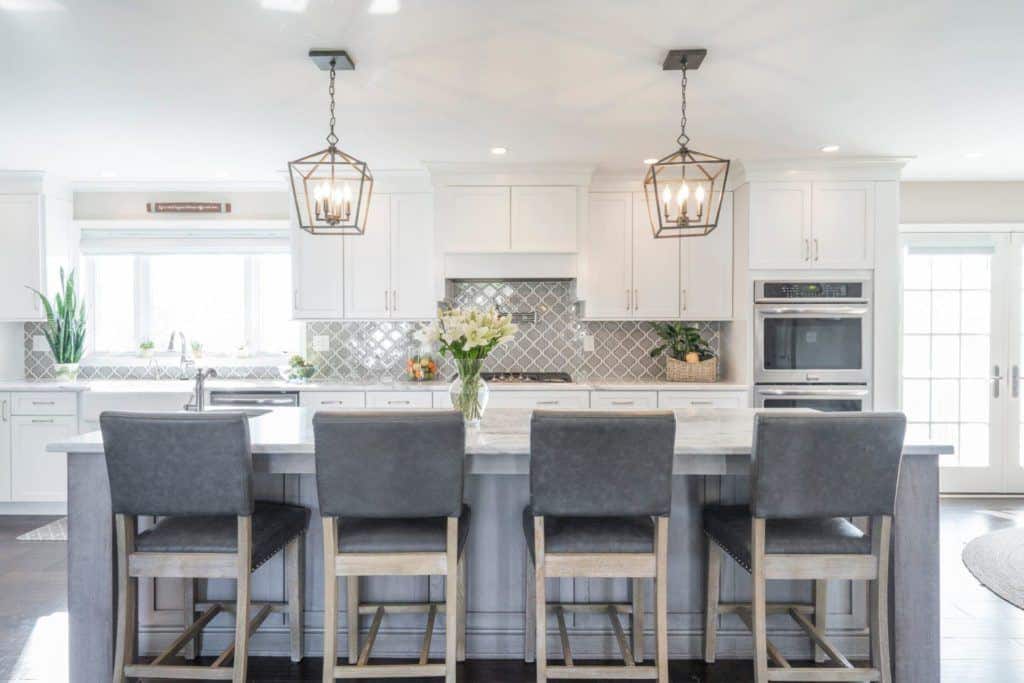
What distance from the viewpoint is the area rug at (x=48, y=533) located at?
3.77 metres

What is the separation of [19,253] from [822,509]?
17.7ft

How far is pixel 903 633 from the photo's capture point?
2.09m

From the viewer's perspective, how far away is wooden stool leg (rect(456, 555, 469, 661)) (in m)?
2.23

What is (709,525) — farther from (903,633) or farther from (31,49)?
(31,49)

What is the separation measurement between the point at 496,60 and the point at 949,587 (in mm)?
3416

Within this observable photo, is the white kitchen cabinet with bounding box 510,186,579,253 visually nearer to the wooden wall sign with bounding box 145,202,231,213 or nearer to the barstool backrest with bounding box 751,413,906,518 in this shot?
the wooden wall sign with bounding box 145,202,231,213

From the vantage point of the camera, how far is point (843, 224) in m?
4.12

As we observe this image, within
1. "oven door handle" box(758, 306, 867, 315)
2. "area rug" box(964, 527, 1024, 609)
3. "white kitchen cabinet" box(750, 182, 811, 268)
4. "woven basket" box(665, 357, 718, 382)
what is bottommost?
"area rug" box(964, 527, 1024, 609)

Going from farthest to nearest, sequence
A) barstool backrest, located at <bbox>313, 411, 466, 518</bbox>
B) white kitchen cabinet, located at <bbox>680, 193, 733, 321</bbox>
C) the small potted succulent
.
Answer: the small potted succulent < white kitchen cabinet, located at <bbox>680, 193, 733, 321</bbox> < barstool backrest, located at <bbox>313, 411, 466, 518</bbox>

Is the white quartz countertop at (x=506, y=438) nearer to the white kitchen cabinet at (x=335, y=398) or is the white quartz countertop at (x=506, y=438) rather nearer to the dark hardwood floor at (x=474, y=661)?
the dark hardwood floor at (x=474, y=661)

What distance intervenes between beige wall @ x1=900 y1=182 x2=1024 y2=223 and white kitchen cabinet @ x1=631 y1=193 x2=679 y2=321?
1950 millimetres

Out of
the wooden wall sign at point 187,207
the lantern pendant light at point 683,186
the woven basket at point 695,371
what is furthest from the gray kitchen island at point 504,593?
the wooden wall sign at point 187,207

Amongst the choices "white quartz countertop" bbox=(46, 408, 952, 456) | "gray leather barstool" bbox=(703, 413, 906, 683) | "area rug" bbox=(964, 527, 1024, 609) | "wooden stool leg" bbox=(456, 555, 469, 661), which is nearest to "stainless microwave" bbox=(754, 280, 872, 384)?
"white quartz countertop" bbox=(46, 408, 952, 456)

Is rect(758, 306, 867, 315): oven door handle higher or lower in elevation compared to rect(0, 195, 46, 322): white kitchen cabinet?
lower
